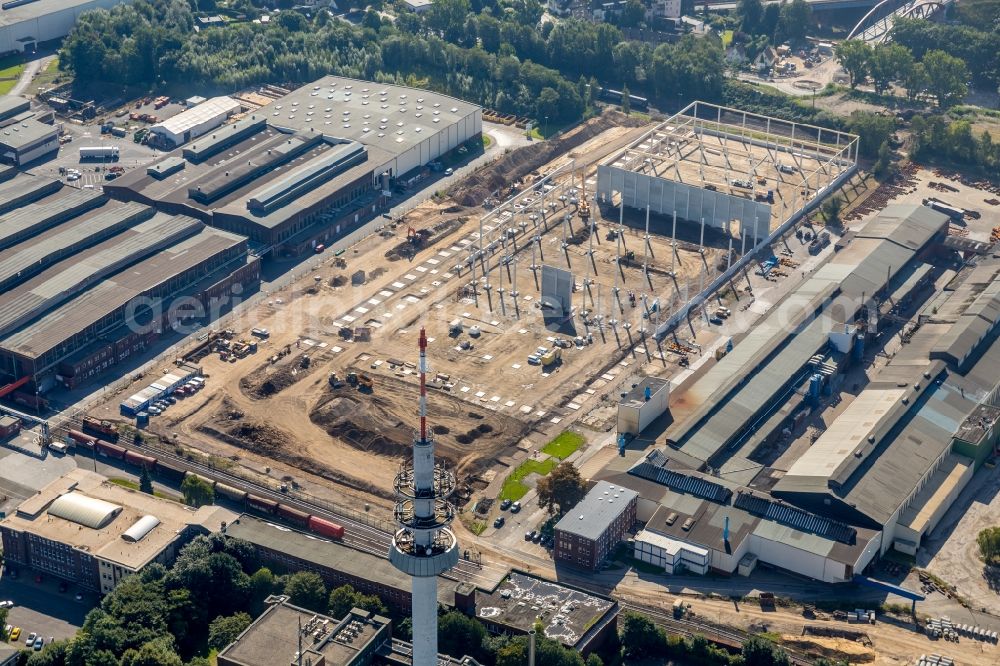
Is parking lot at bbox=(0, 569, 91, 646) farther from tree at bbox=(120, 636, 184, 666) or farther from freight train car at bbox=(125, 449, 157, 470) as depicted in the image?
freight train car at bbox=(125, 449, 157, 470)

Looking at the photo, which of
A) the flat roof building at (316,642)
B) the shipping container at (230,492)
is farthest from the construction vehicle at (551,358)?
the flat roof building at (316,642)

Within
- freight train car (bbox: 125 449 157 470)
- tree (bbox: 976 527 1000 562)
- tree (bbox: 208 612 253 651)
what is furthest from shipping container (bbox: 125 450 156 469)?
tree (bbox: 976 527 1000 562)

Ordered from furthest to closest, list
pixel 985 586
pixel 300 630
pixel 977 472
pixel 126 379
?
pixel 126 379, pixel 977 472, pixel 985 586, pixel 300 630

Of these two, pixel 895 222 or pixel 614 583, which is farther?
pixel 895 222

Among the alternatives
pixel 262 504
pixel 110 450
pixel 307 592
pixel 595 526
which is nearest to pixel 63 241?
pixel 110 450

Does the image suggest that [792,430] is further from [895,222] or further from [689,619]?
[895,222]

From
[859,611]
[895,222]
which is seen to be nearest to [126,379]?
[859,611]

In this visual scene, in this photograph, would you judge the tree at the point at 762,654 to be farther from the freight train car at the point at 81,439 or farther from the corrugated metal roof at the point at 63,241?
the corrugated metal roof at the point at 63,241
